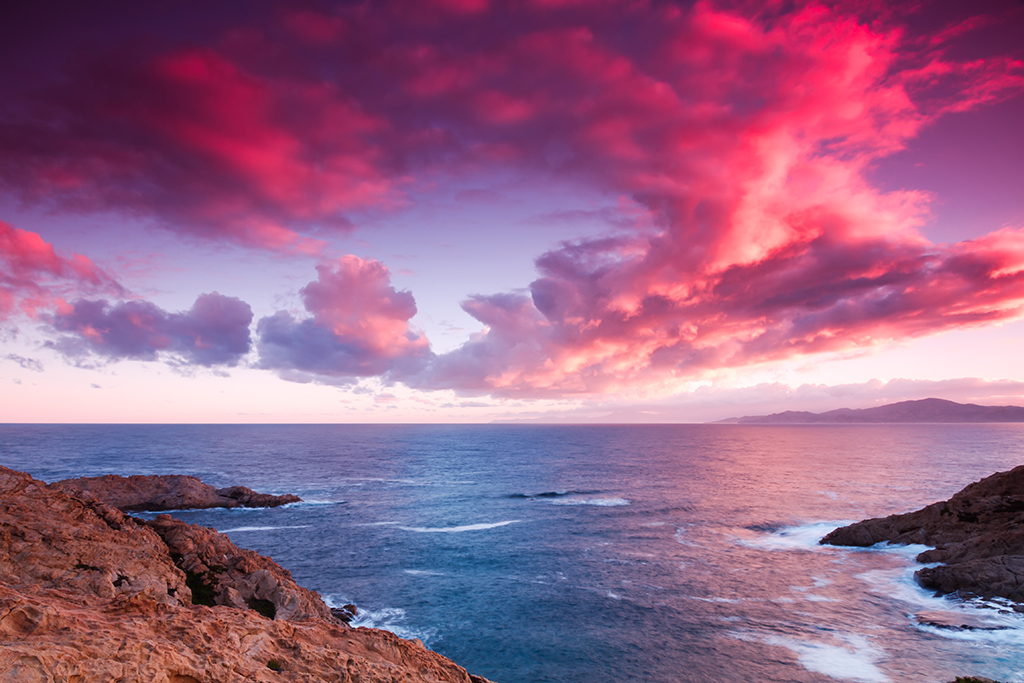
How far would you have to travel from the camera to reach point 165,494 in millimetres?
73688

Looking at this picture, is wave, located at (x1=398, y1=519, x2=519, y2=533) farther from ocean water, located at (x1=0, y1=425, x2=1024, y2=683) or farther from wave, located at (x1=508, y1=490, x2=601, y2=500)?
wave, located at (x1=508, y1=490, x2=601, y2=500)

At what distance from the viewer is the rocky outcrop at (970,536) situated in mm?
38031

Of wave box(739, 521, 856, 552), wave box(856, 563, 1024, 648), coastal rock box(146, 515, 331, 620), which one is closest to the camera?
coastal rock box(146, 515, 331, 620)

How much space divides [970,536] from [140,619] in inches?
2556

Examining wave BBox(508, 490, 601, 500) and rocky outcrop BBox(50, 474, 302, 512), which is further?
wave BBox(508, 490, 601, 500)

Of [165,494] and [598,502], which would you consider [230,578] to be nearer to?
[165,494]

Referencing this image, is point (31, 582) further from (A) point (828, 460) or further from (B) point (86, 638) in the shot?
(A) point (828, 460)

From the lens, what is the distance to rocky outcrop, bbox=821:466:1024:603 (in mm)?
38031

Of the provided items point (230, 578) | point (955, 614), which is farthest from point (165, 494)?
point (955, 614)

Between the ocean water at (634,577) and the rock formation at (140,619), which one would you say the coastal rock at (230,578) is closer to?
the rock formation at (140,619)

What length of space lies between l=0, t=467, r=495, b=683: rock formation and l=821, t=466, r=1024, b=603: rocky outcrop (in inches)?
1834

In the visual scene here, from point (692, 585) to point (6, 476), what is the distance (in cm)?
4846

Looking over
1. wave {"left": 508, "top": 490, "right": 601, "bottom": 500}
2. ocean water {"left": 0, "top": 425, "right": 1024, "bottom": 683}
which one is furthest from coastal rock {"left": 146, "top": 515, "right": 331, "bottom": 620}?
wave {"left": 508, "top": 490, "right": 601, "bottom": 500}

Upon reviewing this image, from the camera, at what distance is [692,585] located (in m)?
43.0
